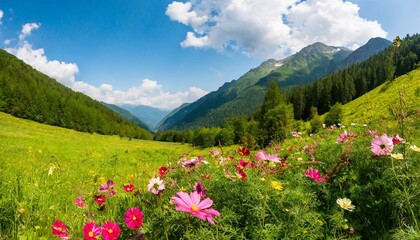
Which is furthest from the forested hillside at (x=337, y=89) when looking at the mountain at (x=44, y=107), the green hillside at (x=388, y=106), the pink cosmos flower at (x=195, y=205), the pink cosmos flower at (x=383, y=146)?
the pink cosmos flower at (x=195, y=205)

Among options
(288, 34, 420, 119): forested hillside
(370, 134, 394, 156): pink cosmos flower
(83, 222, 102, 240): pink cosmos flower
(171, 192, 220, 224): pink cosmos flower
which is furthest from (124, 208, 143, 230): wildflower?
(288, 34, 420, 119): forested hillside

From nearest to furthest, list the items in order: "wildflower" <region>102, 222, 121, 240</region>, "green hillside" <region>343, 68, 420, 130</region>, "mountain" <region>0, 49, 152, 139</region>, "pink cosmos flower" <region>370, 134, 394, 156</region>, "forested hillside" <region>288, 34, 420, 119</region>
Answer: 1. "wildflower" <region>102, 222, 121, 240</region>
2. "pink cosmos flower" <region>370, 134, 394, 156</region>
3. "green hillside" <region>343, 68, 420, 130</region>
4. "mountain" <region>0, 49, 152, 139</region>
5. "forested hillside" <region>288, 34, 420, 119</region>

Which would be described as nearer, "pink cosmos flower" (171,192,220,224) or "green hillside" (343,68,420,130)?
"pink cosmos flower" (171,192,220,224)

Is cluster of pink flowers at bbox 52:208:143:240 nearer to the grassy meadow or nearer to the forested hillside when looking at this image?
the grassy meadow

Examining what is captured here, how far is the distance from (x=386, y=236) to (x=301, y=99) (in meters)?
98.2

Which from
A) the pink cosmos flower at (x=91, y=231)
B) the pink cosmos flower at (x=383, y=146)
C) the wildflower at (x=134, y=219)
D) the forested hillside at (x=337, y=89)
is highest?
the forested hillside at (x=337, y=89)

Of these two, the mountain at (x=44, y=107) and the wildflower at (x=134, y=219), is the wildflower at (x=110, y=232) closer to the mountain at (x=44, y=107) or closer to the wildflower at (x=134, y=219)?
the wildflower at (x=134, y=219)

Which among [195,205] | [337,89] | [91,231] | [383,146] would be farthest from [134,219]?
[337,89]

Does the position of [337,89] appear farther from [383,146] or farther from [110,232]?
[110,232]

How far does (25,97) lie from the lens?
81.2 meters

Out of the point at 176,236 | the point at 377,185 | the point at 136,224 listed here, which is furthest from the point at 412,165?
the point at 136,224

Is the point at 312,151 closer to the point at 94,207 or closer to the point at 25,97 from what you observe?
the point at 94,207

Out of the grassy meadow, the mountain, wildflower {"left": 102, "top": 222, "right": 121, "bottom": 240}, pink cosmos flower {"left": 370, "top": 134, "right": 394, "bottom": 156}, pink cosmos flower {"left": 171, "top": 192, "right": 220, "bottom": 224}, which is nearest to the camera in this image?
pink cosmos flower {"left": 171, "top": 192, "right": 220, "bottom": 224}

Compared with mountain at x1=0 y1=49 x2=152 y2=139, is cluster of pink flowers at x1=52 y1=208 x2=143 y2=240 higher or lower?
lower
